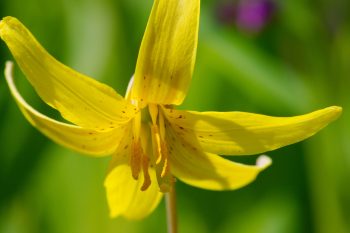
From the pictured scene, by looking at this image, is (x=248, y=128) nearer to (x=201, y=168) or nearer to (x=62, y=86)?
(x=201, y=168)

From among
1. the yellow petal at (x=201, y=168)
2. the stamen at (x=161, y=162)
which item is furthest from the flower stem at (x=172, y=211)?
the yellow petal at (x=201, y=168)

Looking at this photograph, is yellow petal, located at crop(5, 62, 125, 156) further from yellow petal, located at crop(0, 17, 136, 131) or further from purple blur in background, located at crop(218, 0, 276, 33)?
purple blur in background, located at crop(218, 0, 276, 33)

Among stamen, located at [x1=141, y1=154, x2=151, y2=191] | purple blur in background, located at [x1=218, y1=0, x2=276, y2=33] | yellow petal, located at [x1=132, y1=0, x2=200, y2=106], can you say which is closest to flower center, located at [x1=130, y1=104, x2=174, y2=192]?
stamen, located at [x1=141, y1=154, x2=151, y2=191]

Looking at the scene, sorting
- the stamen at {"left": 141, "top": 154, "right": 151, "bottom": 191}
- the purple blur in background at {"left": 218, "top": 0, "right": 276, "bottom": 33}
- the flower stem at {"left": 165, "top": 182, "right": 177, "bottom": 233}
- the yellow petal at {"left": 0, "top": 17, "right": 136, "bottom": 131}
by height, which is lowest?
the flower stem at {"left": 165, "top": 182, "right": 177, "bottom": 233}

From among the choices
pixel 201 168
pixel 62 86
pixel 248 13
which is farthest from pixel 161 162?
pixel 248 13

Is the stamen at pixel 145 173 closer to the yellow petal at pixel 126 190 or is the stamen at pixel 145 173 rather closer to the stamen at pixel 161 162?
the stamen at pixel 161 162

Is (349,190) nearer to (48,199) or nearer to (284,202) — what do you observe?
(284,202)
